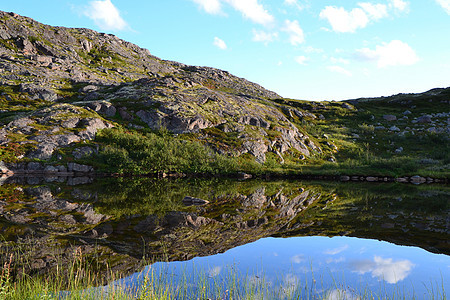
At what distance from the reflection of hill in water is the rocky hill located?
33.8 meters

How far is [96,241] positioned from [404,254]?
16.3 meters

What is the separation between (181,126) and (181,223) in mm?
64542

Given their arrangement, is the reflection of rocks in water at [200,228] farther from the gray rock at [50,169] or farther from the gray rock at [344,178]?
the gray rock at [50,169]

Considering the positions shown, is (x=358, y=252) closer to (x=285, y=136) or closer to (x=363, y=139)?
(x=285, y=136)

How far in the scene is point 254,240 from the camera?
16.8 meters

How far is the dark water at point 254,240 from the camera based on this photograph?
11539mm

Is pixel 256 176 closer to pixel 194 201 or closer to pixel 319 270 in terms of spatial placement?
pixel 194 201

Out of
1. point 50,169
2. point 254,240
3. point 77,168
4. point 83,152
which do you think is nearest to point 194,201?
point 254,240

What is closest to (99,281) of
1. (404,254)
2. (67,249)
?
(67,249)

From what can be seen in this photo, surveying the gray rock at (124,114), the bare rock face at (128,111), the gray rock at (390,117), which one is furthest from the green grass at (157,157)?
the gray rock at (390,117)

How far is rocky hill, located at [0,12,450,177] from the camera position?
63.5 metres

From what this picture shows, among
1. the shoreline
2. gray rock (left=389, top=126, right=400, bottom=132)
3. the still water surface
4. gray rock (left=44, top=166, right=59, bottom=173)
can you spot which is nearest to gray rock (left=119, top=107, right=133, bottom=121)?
the shoreline

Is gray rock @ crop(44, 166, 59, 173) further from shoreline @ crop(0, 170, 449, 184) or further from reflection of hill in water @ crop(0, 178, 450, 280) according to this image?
reflection of hill in water @ crop(0, 178, 450, 280)

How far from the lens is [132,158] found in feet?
212
